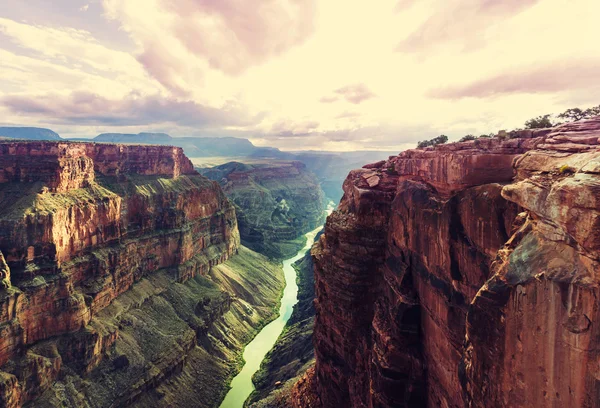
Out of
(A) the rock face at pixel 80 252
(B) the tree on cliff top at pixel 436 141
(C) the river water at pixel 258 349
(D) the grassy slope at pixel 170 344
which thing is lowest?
(C) the river water at pixel 258 349

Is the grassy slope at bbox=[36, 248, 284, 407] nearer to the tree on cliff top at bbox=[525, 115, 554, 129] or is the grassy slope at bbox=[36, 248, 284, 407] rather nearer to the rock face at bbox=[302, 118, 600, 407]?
the rock face at bbox=[302, 118, 600, 407]

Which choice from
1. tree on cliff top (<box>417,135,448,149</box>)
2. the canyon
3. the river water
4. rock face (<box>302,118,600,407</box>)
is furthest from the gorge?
tree on cliff top (<box>417,135,448,149</box>)

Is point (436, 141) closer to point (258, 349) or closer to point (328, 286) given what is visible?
point (328, 286)

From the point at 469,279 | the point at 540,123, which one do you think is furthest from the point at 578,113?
the point at 469,279

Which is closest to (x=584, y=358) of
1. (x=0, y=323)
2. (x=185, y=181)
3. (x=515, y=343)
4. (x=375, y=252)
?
(x=515, y=343)

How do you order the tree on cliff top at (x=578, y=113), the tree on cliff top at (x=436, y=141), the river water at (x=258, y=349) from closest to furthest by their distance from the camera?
the tree on cliff top at (x=578, y=113), the tree on cliff top at (x=436, y=141), the river water at (x=258, y=349)

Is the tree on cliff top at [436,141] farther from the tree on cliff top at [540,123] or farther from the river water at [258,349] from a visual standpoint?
the river water at [258,349]

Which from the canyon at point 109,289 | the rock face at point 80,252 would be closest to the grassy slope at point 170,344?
the canyon at point 109,289
